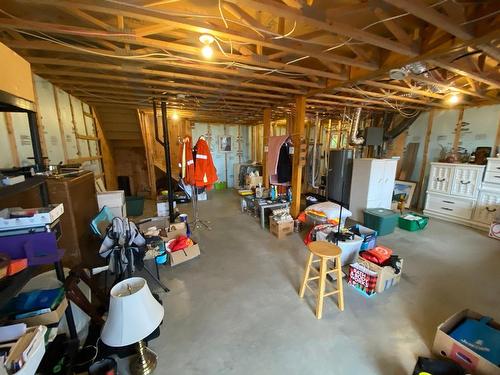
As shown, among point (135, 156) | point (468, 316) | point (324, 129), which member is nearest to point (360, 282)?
point (468, 316)

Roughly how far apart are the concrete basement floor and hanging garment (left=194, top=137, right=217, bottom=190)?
1.07 meters

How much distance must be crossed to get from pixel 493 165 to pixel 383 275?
359 centimetres

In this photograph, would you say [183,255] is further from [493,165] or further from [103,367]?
[493,165]

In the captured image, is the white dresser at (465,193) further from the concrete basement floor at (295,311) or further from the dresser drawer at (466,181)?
the concrete basement floor at (295,311)

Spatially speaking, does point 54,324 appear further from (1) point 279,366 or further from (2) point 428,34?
(2) point 428,34

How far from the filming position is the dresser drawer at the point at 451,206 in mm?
4133

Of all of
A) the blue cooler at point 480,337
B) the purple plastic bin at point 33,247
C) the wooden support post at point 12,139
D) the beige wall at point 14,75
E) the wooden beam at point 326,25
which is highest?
the wooden beam at point 326,25

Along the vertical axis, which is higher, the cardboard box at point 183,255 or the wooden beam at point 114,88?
the wooden beam at point 114,88

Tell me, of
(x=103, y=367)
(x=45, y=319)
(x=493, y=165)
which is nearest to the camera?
(x=45, y=319)

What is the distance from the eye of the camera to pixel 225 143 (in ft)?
25.0

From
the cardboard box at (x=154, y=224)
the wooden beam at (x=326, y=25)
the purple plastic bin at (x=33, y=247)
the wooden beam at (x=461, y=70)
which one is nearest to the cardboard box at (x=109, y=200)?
the cardboard box at (x=154, y=224)

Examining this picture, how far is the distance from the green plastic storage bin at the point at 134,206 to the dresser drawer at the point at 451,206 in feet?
21.1

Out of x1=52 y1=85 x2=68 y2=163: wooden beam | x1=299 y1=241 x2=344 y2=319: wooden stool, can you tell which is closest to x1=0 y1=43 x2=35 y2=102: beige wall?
x1=299 y1=241 x2=344 y2=319: wooden stool

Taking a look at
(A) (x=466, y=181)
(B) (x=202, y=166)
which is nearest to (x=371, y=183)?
(A) (x=466, y=181)
